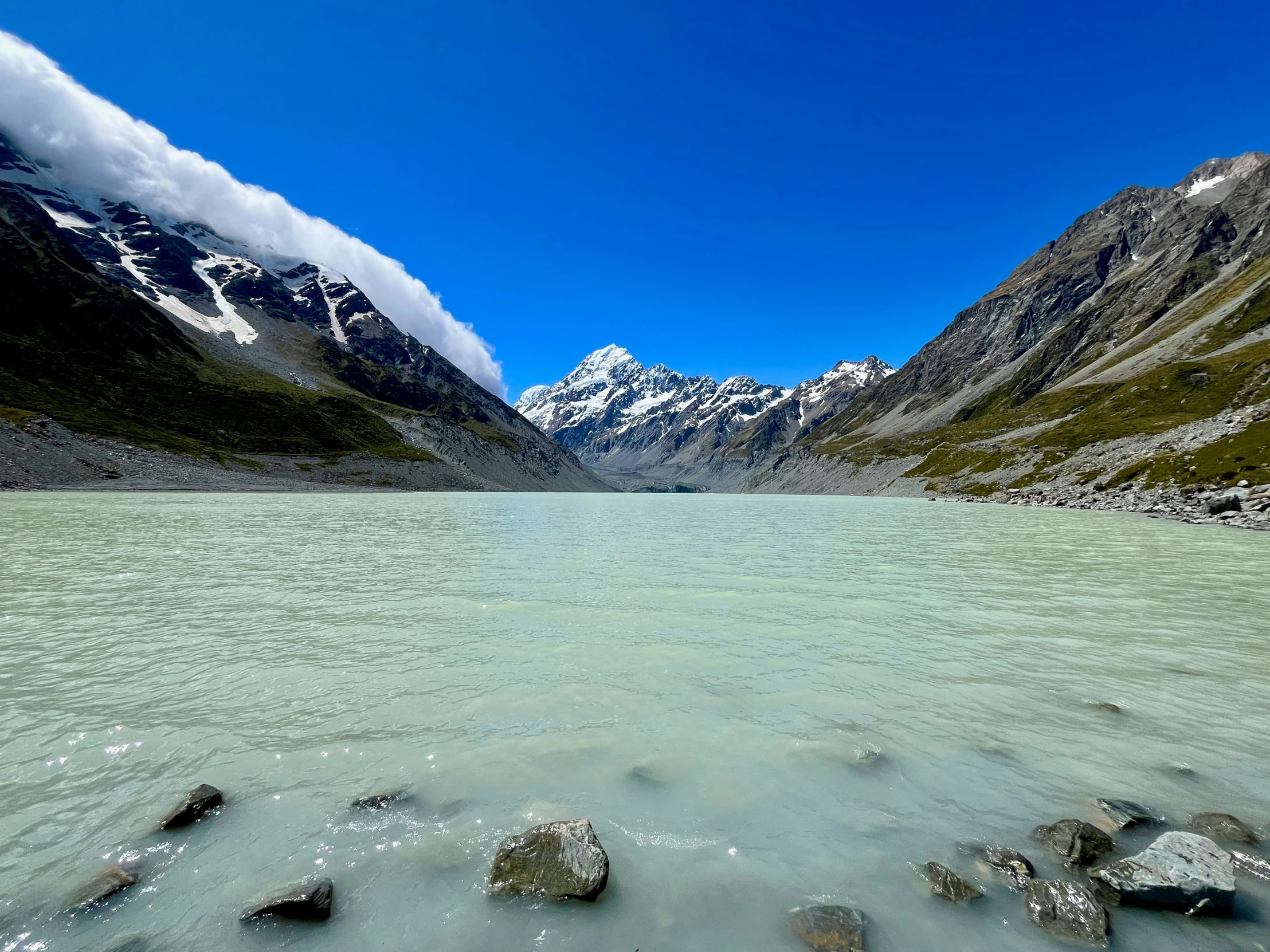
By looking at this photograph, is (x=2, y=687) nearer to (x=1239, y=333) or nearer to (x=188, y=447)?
(x=188, y=447)

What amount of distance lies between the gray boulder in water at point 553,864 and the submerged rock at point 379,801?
6.12 ft

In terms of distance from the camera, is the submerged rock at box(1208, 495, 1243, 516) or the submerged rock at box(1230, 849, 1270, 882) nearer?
the submerged rock at box(1230, 849, 1270, 882)

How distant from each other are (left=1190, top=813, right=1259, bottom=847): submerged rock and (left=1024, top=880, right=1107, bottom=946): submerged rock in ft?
8.24

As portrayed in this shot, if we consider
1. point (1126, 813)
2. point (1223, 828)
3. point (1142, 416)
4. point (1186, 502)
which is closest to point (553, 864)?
point (1126, 813)

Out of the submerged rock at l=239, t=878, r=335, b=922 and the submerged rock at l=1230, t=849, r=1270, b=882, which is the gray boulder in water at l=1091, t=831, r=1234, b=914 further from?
the submerged rock at l=239, t=878, r=335, b=922

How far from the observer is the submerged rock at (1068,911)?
5.10 meters

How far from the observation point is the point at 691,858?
6.16 meters

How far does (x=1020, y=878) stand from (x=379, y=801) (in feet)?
24.9

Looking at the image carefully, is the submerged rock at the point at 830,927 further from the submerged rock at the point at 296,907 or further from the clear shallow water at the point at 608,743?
the submerged rock at the point at 296,907

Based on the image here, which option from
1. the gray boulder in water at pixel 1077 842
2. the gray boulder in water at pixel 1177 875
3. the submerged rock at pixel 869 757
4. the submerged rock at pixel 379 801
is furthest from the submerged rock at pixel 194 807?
the gray boulder in water at pixel 1177 875

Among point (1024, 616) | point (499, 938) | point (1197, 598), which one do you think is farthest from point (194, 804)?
point (1197, 598)

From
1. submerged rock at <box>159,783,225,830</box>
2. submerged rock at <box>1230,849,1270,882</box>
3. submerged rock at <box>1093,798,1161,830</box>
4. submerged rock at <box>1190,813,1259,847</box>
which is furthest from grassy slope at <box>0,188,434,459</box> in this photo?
submerged rock at <box>1230,849,1270,882</box>

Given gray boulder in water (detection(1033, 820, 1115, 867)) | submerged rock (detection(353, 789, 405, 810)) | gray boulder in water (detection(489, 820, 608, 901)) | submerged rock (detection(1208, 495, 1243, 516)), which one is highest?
submerged rock (detection(1208, 495, 1243, 516))

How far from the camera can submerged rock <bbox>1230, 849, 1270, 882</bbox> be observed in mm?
5754
